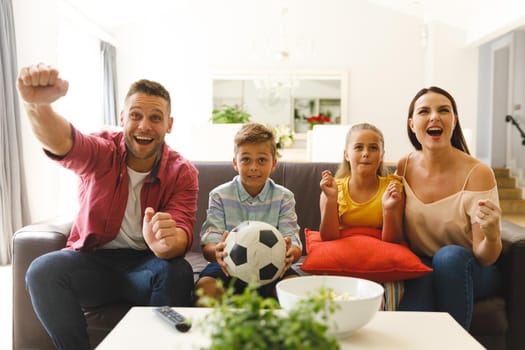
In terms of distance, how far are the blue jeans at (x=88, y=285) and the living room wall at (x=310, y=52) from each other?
5873 millimetres

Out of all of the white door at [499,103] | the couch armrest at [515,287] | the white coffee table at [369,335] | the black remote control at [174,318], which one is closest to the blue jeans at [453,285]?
the couch armrest at [515,287]

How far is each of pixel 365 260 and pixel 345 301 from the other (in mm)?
771

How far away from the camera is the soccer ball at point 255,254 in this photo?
63.2 inches

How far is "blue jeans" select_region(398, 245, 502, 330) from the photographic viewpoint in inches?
71.1

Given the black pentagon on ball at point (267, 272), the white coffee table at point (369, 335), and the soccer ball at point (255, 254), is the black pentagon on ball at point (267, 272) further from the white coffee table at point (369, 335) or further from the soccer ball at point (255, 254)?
the white coffee table at point (369, 335)

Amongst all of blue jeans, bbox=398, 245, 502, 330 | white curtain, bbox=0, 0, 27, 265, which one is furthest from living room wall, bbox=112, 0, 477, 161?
blue jeans, bbox=398, 245, 502, 330

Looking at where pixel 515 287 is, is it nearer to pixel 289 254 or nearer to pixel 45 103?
pixel 289 254

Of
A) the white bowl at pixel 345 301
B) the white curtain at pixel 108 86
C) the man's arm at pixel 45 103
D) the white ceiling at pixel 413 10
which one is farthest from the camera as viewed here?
the white curtain at pixel 108 86

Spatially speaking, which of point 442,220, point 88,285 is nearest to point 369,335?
point 442,220

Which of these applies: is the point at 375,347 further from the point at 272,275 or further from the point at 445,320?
the point at 272,275

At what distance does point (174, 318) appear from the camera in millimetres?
1278

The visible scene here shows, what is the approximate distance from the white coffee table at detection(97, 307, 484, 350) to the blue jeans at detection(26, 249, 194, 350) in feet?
1.23

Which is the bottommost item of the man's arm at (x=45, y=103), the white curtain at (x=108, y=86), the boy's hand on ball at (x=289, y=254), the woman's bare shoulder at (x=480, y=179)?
the boy's hand on ball at (x=289, y=254)

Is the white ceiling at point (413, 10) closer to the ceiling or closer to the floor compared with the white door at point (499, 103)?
closer to the ceiling
